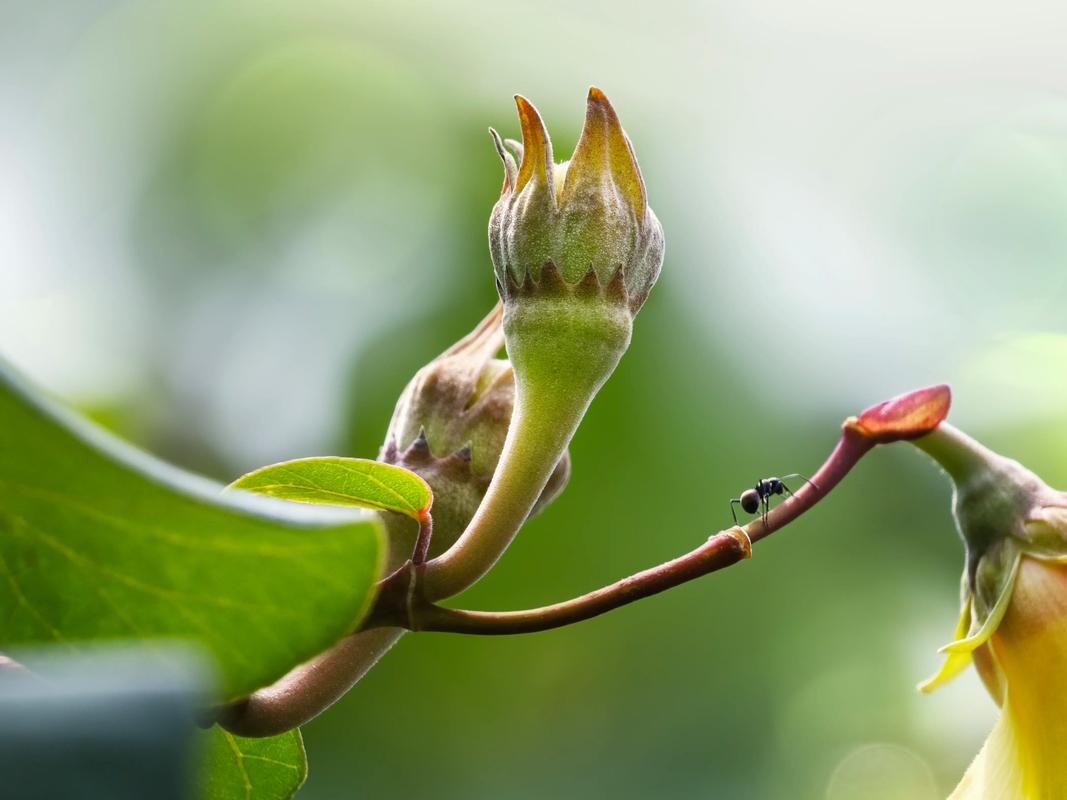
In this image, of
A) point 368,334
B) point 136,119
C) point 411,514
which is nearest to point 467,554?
point 411,514

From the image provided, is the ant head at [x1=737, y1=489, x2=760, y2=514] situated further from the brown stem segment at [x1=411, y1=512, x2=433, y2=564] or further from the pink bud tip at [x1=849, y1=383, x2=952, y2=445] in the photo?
the brown stem segment at [x1=411, y1=512, x2=433, y2=564]

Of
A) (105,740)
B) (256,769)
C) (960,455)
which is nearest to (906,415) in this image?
(960,455)

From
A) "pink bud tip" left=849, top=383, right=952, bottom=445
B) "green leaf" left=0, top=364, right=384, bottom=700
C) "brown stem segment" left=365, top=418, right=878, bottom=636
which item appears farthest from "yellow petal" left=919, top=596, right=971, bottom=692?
"green leaf" left=0, top=364, right=384, bottom=700

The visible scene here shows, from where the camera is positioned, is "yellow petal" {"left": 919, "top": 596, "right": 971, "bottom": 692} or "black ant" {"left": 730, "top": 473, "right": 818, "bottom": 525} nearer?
"yellow petal" {"left": 919, "top": 596, "right": 971, "bottom": 692}

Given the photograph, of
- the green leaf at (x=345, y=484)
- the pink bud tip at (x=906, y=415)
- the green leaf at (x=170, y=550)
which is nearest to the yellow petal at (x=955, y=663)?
the pink bud tip at (x=906, y=415)

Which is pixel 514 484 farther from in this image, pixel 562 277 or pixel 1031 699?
pixel 1031 699

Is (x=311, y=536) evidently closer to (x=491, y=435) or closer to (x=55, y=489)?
(x=55, y=489)
